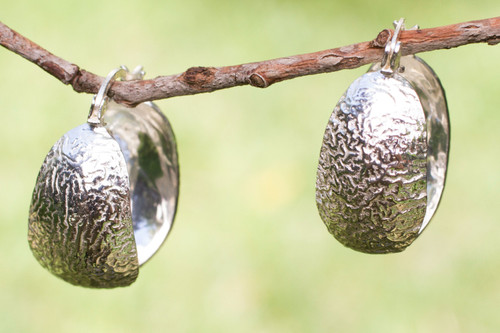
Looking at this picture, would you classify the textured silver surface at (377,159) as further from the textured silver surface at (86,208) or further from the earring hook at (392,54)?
the textured silver surface at (86,208)

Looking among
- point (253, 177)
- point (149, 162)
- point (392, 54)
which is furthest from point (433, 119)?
point (253, 177)

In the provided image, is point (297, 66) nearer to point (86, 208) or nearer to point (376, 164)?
point (376, 164)

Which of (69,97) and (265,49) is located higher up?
(265,49)

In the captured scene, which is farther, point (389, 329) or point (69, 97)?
point (69, 97)

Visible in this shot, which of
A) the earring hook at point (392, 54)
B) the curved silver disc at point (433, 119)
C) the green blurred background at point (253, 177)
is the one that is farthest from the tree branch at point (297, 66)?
the green blurred background at point (253, 177)

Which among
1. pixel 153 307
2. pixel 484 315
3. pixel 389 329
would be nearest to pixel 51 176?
pixel 153 307

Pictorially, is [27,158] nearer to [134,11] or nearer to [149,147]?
[134,11]
